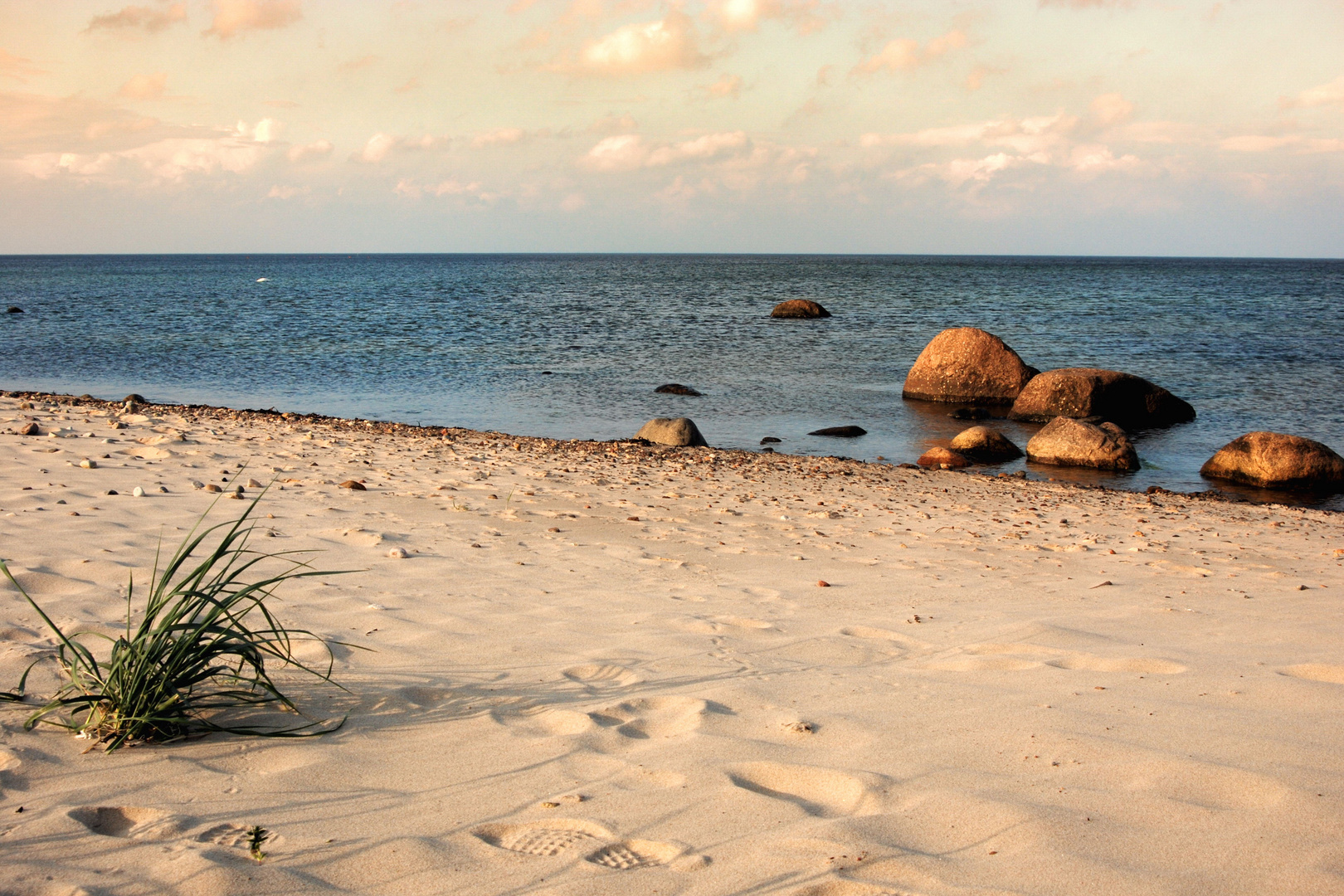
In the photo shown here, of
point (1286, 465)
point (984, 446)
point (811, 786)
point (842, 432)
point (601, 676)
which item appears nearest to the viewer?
point (811, 786)

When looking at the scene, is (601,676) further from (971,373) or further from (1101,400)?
(971,373)

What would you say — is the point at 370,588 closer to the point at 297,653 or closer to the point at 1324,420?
the point at 297,653

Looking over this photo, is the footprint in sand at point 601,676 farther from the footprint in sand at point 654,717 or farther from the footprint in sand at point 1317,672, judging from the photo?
the footprint in sand at point 1317,672

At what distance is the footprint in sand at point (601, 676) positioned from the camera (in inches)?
140

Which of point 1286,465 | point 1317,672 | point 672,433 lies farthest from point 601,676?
point 1286,465

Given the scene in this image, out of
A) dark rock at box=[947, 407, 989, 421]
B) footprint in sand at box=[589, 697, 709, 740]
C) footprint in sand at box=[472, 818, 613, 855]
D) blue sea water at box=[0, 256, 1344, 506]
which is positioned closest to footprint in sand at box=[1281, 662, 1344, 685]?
footprint in sand at box=[589, 697, 709, 740]

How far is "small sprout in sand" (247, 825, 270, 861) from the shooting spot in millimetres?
2250

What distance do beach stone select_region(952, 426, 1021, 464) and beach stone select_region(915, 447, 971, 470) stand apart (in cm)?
72

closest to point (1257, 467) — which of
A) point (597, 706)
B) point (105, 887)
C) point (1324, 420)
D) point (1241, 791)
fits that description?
point (1324, 420)

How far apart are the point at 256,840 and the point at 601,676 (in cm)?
155

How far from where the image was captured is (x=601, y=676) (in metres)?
3.64

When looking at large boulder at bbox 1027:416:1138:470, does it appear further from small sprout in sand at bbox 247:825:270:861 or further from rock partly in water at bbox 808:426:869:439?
small sprout in sand at bbox 247:825:270:861

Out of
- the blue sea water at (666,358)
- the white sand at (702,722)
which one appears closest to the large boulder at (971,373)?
the blue sea water at (666,358)

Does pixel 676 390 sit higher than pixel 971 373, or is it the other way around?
pixel 971 373
